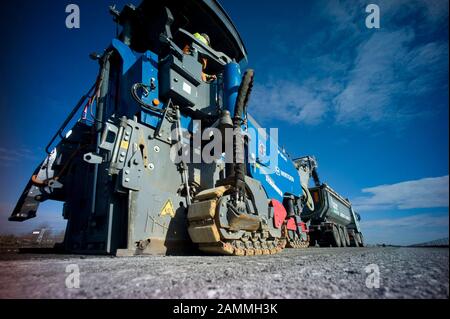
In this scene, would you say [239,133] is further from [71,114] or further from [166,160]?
[71,114]

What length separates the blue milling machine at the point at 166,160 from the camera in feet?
11.4

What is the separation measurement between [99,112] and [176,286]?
4456 mm

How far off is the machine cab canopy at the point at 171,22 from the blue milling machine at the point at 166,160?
0.03 metres

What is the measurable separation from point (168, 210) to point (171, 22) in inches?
190

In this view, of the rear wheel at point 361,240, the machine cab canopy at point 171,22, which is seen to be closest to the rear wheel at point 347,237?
the rear wheel at point 361,240

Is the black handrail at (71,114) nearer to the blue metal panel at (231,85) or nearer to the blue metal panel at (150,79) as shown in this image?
the blue metal panel at (150,79)

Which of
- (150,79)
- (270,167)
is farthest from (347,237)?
(150,79)

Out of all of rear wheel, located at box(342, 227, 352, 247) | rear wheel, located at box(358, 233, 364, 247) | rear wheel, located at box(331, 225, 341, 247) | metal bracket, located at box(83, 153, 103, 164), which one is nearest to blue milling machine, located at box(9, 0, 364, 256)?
metal bracket, located at box(83, 153, 103, 164)

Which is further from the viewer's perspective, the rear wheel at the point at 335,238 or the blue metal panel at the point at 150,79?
the rear wheel at the point at 335,238

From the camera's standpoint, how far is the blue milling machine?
3.48m

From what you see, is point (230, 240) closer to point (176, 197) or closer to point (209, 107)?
point (176, 197)

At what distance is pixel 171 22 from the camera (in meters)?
5.65
